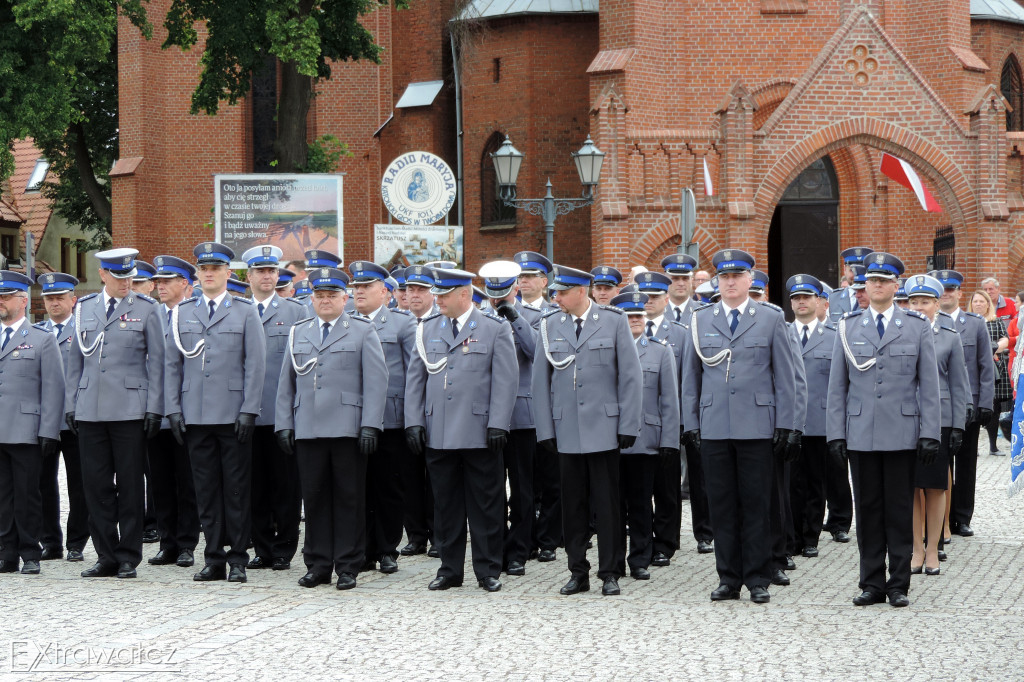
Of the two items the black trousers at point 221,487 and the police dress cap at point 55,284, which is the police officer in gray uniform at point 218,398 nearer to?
the black trousers at point 221,487

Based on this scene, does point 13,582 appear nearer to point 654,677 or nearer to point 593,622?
point 593,622

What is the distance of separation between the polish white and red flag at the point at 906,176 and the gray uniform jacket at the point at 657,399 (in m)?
16.7

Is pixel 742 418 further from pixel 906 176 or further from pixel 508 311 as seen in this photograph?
pixel 906 176

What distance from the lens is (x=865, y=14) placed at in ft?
81.8

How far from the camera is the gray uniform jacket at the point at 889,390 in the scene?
859 centimetres

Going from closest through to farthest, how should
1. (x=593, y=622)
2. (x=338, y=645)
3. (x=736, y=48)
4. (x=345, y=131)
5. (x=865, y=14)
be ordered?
(x=338, y=645)
(x=593, y=622)
(x=865, y=14)
(x=736, y=48)
(x=345, y=131)

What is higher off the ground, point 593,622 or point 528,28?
point 528,28

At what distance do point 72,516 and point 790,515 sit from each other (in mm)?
5541

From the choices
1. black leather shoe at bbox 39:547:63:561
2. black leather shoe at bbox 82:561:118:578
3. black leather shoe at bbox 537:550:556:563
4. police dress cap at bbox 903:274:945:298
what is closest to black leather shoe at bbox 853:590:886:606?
police dress cap at bbox 903:274:945:298

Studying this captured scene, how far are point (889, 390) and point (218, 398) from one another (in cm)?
451

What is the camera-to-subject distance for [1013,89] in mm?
31406

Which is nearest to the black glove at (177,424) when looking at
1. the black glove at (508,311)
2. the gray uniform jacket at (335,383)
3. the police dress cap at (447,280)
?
the gray uniform jacket at (335,383)

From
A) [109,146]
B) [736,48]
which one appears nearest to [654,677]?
[736,48]

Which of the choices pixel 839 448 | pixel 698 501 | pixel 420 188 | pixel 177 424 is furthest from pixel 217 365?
pixel 420 188
